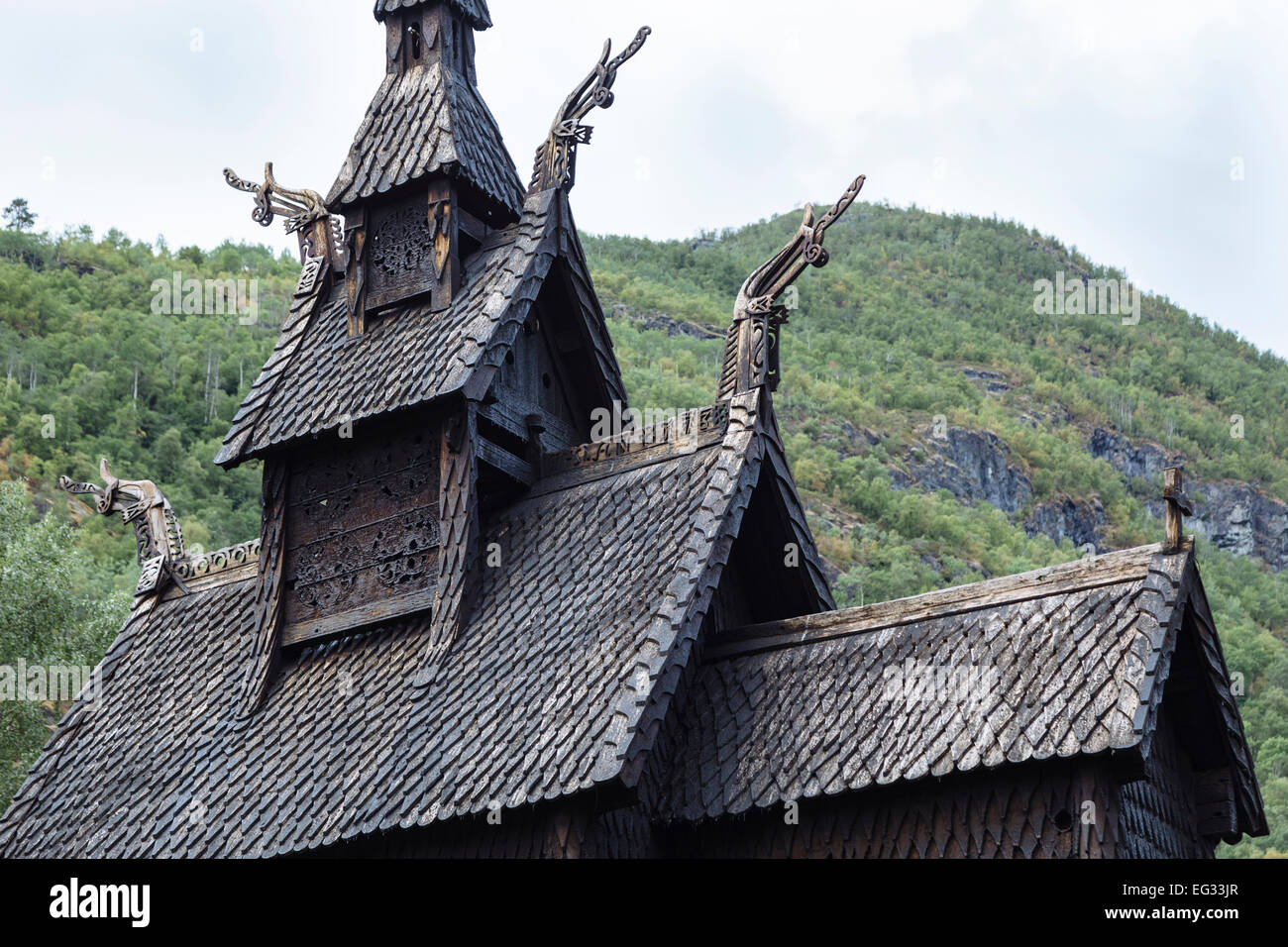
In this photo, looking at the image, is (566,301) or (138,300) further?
(138,300)

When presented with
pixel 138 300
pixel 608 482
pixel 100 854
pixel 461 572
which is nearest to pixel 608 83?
pixel 608 482

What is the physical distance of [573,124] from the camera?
16703 millimetres

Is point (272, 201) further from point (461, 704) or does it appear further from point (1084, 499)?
point (1084, 499)

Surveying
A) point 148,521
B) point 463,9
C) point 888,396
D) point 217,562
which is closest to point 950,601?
point 217,562

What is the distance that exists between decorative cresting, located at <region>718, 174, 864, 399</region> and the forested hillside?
1427 inches

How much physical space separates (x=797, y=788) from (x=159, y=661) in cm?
790

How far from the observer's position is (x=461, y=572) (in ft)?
49.3

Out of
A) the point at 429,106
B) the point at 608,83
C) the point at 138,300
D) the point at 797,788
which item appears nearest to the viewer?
the point at 797,788

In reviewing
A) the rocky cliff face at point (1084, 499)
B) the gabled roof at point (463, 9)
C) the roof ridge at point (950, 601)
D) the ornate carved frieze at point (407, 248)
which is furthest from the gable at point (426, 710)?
the rocky cliff face at point (1084, 499)

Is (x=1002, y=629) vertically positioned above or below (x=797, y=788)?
above

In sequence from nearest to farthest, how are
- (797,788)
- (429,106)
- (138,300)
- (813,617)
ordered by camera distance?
(797,788) < (813,617) < (429,106) < (138,300)

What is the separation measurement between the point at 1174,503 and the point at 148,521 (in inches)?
468

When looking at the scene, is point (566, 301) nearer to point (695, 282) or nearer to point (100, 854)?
point (100, 854)

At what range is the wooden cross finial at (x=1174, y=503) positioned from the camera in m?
12.1
